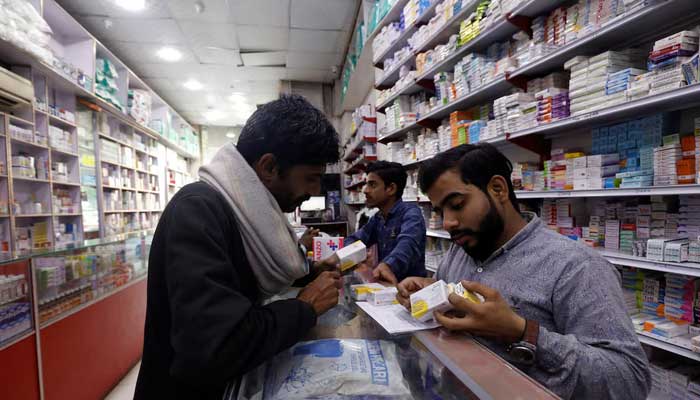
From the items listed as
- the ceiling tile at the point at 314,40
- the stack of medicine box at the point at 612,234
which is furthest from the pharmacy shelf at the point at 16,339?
the ceiling tile at the point at 314,40

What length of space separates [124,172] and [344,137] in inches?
196

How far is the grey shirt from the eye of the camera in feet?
2.78

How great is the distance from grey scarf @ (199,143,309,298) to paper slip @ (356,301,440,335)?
0.94 feet

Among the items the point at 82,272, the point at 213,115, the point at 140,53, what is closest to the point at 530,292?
the point at 82,272

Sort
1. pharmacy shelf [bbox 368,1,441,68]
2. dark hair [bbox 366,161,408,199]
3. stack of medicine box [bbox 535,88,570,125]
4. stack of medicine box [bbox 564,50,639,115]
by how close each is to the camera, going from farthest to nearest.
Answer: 1. pharmacy shelf [bbox 368,1,441,68]
2. dark hair [bbox 366,161,408,199]
3. stack of medicine box [bbox 535,88,570,125]
4. stack of medicine box [bbox 564,50,639,115]

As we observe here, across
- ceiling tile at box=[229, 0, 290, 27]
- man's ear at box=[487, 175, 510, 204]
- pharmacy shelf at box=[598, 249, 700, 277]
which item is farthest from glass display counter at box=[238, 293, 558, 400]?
ceiling tile at box=[229, 0, 290, 27]

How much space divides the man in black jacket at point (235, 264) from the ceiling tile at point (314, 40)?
5573 mm

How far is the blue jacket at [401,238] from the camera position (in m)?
2.18

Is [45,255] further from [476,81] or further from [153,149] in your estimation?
[153,149]

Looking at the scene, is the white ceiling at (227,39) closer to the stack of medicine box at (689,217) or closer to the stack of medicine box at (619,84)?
the stack of medicine box at (619,84)

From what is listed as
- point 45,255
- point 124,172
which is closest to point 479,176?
point 45,255

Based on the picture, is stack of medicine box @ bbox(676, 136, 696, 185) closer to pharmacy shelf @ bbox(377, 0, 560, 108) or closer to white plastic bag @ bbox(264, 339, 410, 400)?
pharmacy shelf @ bbox(377, 0, 560, 108)

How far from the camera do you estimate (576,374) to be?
33.0 inches

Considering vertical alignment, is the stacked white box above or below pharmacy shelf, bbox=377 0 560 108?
below
